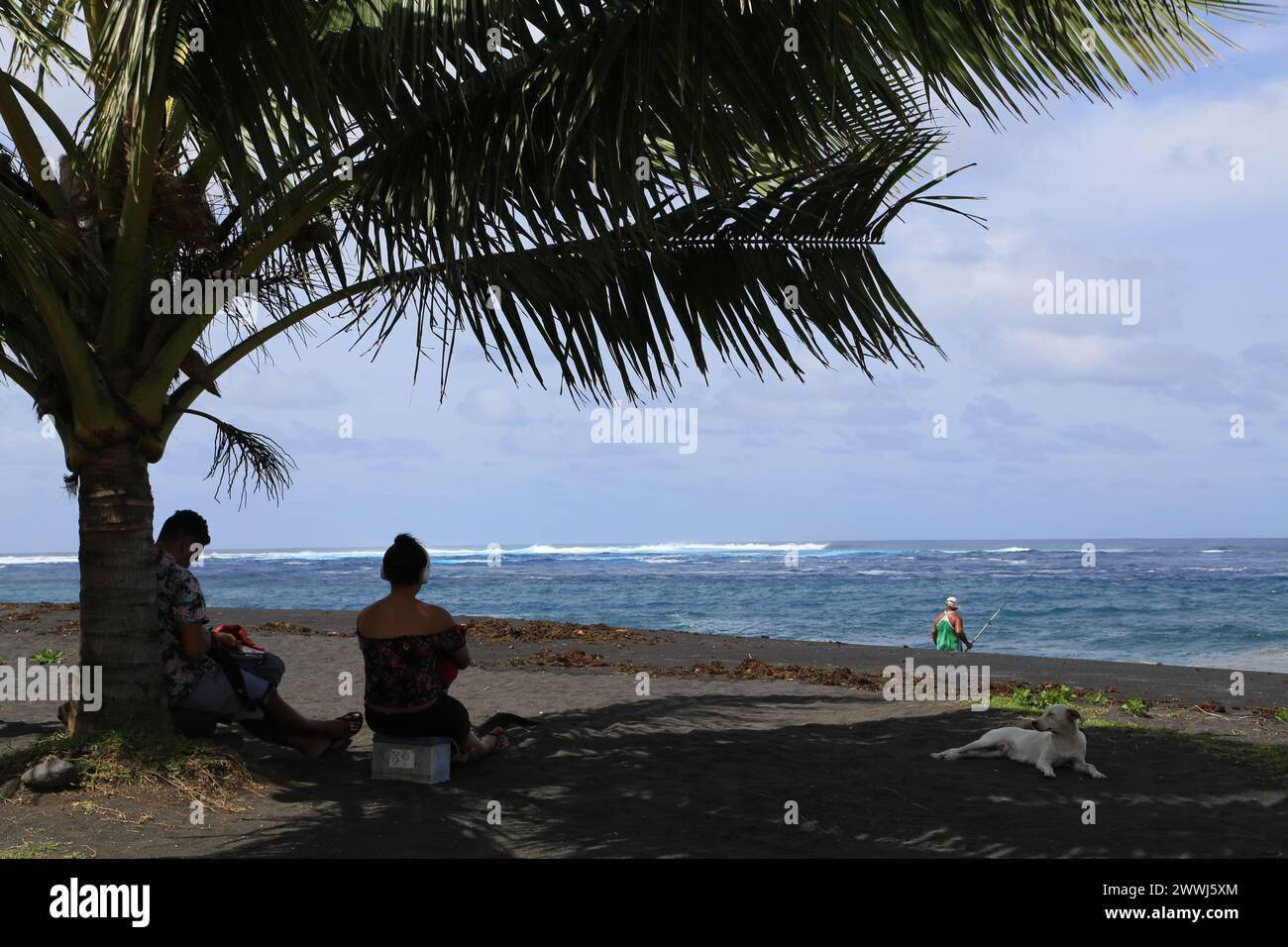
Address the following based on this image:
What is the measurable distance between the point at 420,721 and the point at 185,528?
1.84m

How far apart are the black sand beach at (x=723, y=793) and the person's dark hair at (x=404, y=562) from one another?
1126 mm

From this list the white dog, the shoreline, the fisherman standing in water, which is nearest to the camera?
the white dog

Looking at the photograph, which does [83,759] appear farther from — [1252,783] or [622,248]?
[1252,783]

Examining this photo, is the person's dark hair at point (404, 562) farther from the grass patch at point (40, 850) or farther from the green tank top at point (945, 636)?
the green tank top at point (945, 636)

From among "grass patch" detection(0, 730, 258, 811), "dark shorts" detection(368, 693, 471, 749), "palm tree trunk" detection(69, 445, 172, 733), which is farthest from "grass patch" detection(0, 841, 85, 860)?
"dark shorts" detection(368, 693, 471, 749)

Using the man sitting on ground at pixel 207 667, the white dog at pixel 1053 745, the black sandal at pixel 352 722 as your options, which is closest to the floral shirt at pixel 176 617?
the man sitting on ground at pixel 207 667

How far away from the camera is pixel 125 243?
5688 millimetres

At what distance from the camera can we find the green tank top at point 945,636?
1495 cm

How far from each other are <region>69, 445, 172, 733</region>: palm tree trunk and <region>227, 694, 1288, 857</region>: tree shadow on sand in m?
0.85

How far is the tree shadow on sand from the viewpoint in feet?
15.2

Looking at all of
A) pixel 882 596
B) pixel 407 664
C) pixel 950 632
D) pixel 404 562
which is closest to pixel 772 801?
pixel 407 664

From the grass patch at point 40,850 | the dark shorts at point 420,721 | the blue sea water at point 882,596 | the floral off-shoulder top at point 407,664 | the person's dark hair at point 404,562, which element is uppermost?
the person's dark hair at point 404,562

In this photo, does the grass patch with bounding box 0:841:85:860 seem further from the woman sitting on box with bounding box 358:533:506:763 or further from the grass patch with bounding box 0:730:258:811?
the woman sitting on box with bounding box 358:533:506:763
